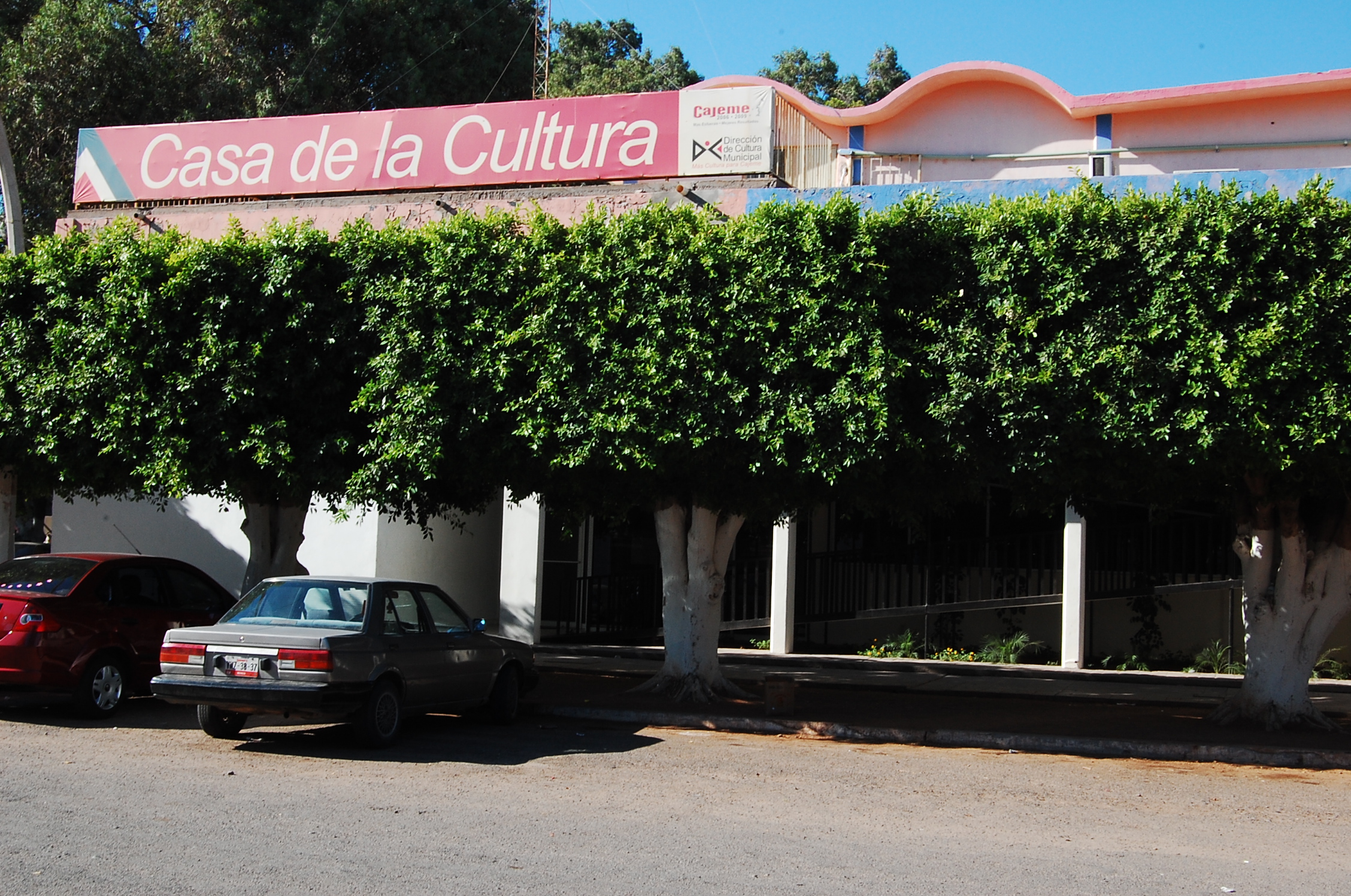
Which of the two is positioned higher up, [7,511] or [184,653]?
[7,511]

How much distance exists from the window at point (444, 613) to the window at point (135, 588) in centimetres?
290

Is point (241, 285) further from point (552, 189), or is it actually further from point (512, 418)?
point (552, 189)

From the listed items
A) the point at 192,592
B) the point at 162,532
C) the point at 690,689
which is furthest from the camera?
the point at 162,532

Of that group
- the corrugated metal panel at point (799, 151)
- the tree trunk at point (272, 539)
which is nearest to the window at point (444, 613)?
the tree trunk at point (272, 539)

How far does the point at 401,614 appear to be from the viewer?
32.2 feet

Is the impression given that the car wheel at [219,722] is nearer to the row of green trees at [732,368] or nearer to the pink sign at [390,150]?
the row of green trees at [732,368]

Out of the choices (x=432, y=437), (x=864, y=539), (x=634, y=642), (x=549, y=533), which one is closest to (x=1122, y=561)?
(x=864, y=539)

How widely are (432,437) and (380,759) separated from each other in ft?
10.6

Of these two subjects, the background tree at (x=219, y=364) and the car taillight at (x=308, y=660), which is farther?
A: the background tree at (x=219, y=364)

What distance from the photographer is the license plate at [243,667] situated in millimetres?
8828

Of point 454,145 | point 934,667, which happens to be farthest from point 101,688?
point 934,667

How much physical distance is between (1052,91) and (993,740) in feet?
38.2

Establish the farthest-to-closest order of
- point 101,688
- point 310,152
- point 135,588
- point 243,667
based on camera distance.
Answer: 1. point 310,152
2. point 135,588
3. point 101,688
4. point 243,667

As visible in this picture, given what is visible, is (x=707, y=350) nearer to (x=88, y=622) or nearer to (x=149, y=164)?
(x=88, y=622)
